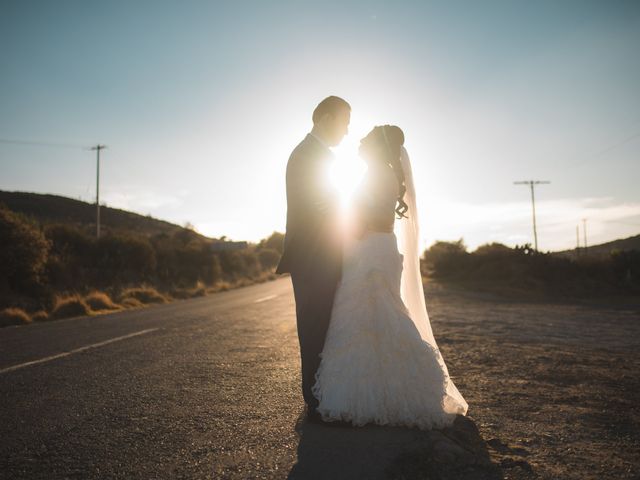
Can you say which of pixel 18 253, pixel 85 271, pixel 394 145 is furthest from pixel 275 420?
pixel 85 271

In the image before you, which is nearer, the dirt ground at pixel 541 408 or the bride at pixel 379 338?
the dirt ground at pixel 541 408

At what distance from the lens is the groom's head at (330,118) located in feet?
11.7

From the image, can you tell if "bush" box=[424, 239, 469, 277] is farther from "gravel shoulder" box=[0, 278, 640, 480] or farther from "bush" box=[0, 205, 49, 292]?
"bush" box=[0, 205, 49, 292]

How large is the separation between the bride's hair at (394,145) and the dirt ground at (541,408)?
5.49 ft

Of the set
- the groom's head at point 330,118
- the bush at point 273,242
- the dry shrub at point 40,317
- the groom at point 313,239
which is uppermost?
the bush at point 273,242

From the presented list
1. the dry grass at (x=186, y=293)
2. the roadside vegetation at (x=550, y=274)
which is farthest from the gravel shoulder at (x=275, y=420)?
the dry grass at (x=186, y=293)

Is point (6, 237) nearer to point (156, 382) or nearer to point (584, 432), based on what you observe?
point (156, 382)

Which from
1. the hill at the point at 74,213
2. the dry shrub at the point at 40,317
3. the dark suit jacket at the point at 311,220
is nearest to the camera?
the dark suit jacket at the point at 311,220

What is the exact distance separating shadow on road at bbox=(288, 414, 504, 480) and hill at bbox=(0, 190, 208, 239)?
146 feet

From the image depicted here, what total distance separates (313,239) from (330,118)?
97 centimetres

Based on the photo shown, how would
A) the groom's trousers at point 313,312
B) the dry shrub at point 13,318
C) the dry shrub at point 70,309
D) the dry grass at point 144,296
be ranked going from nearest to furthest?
the groom's trousers at point 313,312 → the dry shrub at point 13,318 → the dry shrub at point 70,309 → the dry grass at point 144,296

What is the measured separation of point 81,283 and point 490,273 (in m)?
17.5

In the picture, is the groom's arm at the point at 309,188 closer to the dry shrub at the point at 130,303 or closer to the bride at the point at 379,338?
the bride at the point at 379,338

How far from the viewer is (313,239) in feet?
11.1
